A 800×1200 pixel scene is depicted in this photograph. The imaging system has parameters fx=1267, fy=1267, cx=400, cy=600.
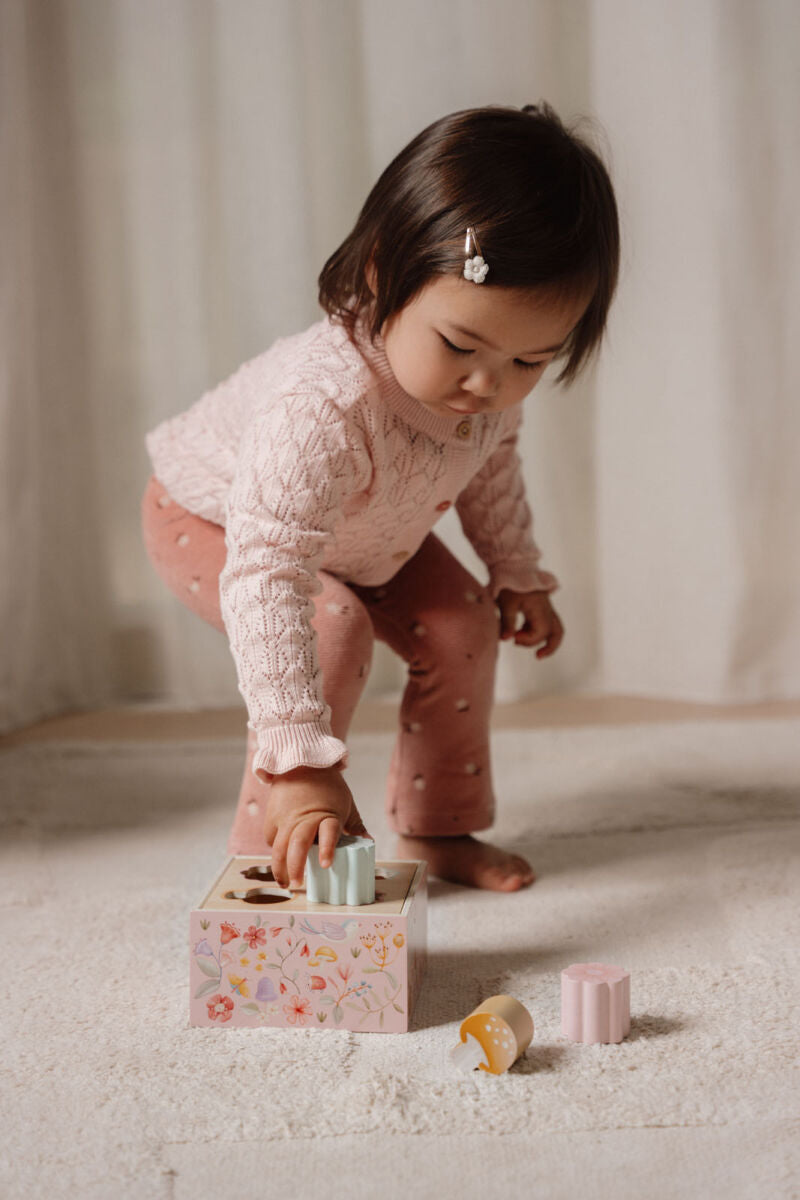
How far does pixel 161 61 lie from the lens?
170cm

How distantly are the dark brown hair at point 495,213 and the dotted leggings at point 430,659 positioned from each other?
0.28m

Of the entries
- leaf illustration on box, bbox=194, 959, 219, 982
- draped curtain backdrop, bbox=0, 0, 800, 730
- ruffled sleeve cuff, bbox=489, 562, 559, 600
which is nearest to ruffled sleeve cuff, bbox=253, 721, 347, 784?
leaf illustration on box, bbox=194, 959, 219, 982

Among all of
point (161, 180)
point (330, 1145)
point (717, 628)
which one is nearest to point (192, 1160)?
point (330, 1145)

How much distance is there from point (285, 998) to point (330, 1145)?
0.52ft

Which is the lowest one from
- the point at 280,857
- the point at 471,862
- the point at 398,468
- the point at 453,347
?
the point at 471,862

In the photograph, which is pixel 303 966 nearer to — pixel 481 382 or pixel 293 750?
pixel 293 750

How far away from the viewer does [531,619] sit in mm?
1228

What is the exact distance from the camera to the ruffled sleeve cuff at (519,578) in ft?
3.98

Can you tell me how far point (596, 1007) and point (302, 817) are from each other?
0.23 metres

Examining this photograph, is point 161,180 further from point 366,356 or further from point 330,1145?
point 330,1145

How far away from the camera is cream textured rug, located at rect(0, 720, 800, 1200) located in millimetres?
678

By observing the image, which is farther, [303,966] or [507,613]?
[507,613]

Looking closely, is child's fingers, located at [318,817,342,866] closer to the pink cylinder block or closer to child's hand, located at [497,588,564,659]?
the pink cylinder block

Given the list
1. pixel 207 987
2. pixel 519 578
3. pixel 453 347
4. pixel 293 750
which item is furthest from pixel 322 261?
pixel 207 987
